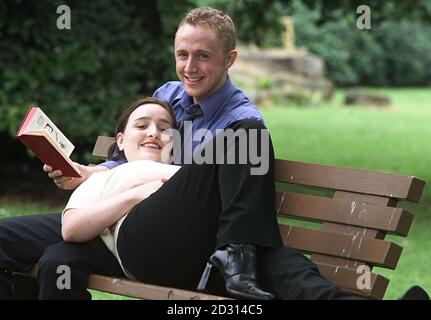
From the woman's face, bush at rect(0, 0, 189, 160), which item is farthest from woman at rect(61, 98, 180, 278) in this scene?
bush at rect(0, 0, 189, 160)

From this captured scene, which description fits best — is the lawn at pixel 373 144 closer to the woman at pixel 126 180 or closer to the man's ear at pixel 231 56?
the woman at pixel 126 180

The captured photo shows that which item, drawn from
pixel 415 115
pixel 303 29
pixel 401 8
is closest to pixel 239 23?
pixel 401 8

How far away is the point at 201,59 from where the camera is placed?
4.20 m

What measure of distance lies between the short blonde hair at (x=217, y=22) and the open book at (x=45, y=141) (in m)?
0.72

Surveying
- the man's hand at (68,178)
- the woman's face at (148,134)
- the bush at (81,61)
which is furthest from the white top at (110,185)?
the bush at (81,61)

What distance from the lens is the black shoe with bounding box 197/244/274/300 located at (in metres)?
3.57

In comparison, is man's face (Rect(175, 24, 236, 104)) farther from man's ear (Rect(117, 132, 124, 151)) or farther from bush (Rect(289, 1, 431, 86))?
bush (Rect(289, 1, 431, 86))

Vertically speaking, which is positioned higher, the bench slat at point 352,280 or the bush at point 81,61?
the bush at point 81,61

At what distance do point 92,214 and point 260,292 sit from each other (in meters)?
0.76

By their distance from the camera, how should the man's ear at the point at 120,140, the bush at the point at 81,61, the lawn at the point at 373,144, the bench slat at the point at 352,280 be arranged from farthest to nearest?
the bush at the point at 81,61, the lawn at the point at 373,144, the man's ear at the point at 120,140, the bench slat at the point at 352,280

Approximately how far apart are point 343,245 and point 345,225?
10cm

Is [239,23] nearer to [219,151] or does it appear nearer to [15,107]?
[15,107]

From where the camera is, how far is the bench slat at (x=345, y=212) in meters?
3.86

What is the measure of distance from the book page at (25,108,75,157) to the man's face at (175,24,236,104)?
58 centimetres
